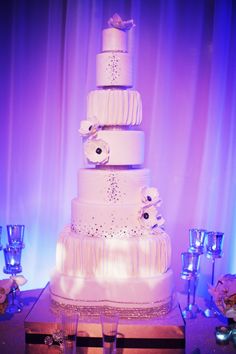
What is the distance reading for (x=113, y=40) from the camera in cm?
213

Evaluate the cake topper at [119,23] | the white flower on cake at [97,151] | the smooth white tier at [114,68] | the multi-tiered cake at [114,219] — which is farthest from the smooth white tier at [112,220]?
the cake topper at [119,23]

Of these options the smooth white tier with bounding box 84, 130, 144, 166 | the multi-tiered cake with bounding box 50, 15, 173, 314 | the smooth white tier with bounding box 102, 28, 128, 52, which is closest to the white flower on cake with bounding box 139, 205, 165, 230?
the multi-tiered cake with bounding box 50, 15, 173, 314

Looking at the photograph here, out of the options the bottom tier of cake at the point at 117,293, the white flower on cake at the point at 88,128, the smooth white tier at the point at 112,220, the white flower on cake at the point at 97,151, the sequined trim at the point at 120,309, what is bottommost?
the sequined trim at the point at 120,309

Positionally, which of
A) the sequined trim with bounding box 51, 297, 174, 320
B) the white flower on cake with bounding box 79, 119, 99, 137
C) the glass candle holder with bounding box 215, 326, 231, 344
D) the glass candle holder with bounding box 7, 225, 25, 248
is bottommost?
the glass candle holder with bounding box 215, 326, 231, 344

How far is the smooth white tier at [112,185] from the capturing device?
2.09m


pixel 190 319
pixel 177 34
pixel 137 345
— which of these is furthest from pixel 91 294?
pixel 177 34

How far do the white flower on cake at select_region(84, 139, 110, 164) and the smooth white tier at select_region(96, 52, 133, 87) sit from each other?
0.27 metres

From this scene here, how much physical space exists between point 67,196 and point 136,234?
0.74 metres

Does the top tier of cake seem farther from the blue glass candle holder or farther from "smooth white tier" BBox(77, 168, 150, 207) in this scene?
the blue glass candle holder

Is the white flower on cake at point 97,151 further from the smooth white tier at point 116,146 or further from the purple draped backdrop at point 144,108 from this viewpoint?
the purple draped backdrop at point 144,108

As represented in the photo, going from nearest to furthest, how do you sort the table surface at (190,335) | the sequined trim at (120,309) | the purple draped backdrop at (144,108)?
1. the table surface at (190,335)
2. the sequined trim at (120,309)
3. the purple draped backdrop at (144,108)

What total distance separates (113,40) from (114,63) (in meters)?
0.11

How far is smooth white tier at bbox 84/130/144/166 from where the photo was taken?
2.08m

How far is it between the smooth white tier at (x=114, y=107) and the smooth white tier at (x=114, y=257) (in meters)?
0.52
